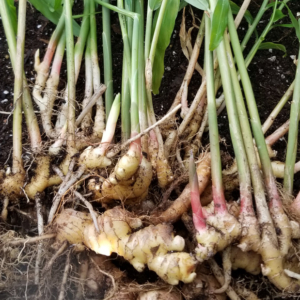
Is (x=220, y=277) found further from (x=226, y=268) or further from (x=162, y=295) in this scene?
(x=162, y=295)

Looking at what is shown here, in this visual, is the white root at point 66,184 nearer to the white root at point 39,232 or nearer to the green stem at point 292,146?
the white root at point 39,232

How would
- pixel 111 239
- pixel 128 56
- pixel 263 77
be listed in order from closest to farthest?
pixel 111 239, pixel 128 56, pixel 263 77

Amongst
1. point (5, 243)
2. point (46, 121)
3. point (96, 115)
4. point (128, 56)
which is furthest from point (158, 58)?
point (5, 243)

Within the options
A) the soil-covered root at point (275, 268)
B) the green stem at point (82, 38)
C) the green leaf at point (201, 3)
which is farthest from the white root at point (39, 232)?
the green leaf at point (201, 3)

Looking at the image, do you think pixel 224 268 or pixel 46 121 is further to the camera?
pixel 46 121

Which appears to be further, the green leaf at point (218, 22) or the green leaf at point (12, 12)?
the green leaf at point (12, 12)

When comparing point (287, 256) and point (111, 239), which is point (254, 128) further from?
point (111, 239)
